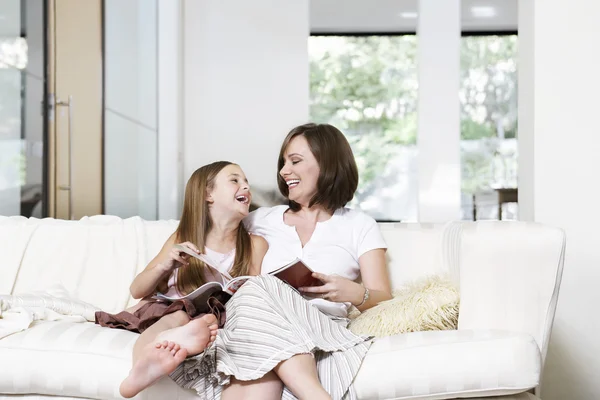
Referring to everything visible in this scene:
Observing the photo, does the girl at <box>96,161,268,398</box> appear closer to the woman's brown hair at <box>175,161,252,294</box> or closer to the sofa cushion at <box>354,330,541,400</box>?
the woman's brown hair at <box>175,161,252,294</box>

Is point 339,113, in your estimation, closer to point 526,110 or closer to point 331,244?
point 526,110

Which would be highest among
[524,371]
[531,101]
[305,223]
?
[531,101]

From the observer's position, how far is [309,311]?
6.33 feet

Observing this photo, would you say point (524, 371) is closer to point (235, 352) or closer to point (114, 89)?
point (235, 352)

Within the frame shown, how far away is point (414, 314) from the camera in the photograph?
6.66 feet

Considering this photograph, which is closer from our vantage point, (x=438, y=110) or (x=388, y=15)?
(x=438, y=110)

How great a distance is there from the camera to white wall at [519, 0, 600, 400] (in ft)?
8.79

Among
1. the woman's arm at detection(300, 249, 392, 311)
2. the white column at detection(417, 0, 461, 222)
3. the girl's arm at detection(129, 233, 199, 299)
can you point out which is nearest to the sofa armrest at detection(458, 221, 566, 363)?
the woman's arm at detection(300, 249, 392, 311)

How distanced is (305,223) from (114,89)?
2395mm

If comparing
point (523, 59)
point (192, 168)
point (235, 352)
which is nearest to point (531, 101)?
point (523, 59)

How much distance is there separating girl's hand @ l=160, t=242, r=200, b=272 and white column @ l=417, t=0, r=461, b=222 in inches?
128

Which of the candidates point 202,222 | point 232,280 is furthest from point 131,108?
point 232,280

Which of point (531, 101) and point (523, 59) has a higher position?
point (523, 59)

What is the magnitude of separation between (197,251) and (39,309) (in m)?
0.59
